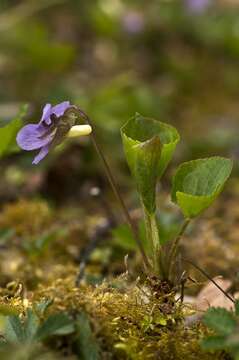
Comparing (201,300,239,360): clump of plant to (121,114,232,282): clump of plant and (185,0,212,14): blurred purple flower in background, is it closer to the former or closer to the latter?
(121,114,232,282): clump of plant

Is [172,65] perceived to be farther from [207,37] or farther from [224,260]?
[224,260]

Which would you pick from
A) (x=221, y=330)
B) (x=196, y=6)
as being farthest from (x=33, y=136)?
(x=196, y=6)

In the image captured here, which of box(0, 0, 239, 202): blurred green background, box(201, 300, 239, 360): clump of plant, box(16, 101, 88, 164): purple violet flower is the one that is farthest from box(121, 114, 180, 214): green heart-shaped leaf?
box(0, 0, 239, 202): blurred green background

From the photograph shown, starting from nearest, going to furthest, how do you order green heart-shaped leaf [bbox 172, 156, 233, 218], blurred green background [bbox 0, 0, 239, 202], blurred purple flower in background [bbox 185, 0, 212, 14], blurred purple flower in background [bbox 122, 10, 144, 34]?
green heart-shaped leaf [bbox 172, 156, 233, 218], blurred green background [bbox 0, 0, 239, 202], blurred purple flower in background [bbox 122, 10, 144, 34], blurred purple flower in background [bbox 185, 0, 212, 14]

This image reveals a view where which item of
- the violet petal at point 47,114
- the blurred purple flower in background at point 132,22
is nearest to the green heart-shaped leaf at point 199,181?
the violet petal at point 47,114

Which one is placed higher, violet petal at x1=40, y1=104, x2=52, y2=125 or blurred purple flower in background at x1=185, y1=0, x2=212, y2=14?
violet petal at x1=40, y1=104, x2=52, y2=125

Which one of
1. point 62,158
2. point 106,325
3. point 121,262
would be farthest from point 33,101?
point 106,325

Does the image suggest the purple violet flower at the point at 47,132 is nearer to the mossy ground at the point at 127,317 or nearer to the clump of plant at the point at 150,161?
the clump of plant at the point at 150,161

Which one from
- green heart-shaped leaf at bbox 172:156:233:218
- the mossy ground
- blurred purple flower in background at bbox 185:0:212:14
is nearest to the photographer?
the mossy ground
